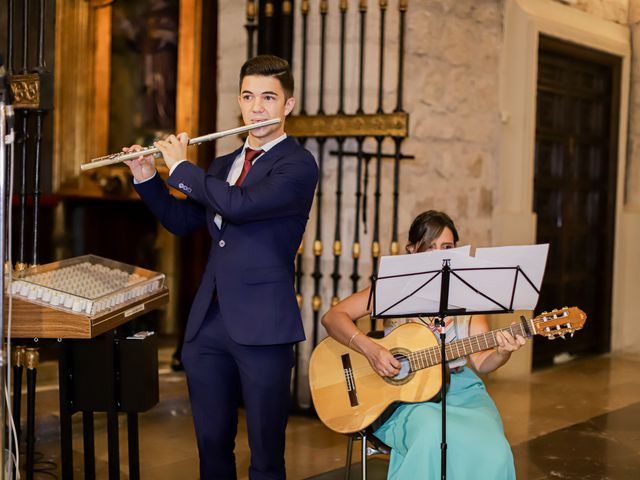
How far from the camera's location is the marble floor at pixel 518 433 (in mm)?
4195

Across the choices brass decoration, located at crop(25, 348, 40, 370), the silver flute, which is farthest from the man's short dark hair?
brass decoration, located at crop(25, 348, 40, 370)

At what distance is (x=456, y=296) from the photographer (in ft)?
9.74

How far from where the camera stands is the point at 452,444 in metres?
3.05

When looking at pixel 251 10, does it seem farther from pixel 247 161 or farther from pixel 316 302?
pixel 247 161

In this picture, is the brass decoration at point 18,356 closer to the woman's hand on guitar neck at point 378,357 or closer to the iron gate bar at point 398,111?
the woman's hand on guitar neck at point 378,357

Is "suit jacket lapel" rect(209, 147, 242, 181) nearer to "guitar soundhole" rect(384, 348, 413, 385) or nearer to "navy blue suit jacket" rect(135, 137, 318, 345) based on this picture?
"navy blue suit jacket" rect(135, 137, 318, 345)

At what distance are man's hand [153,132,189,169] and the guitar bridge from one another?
1.05m

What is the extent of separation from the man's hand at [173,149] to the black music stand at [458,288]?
0.69 metres

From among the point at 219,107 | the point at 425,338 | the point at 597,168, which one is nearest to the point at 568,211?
the point at 597,168

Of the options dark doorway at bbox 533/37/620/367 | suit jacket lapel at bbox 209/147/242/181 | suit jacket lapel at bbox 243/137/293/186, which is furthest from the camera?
dark doorway at bbox 533/37/620/367

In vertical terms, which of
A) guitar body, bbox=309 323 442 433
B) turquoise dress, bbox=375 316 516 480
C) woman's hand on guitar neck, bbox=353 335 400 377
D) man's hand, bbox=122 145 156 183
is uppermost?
man's hand, bbox=122 145 156 183

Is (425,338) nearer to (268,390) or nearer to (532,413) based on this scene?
(268,390)

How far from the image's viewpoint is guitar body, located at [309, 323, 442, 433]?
3238mm

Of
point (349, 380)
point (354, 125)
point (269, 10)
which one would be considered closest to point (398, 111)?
point (354, 125)
